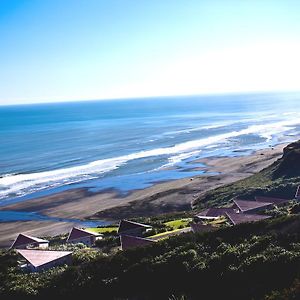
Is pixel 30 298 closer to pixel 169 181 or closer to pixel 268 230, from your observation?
pixel 268 230

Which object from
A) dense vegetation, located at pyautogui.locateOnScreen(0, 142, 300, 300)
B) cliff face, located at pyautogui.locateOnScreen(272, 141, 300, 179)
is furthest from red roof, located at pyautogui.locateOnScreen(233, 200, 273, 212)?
cliff face, located at pyautogui.locateOnScreen(272, 141, 300, 179)

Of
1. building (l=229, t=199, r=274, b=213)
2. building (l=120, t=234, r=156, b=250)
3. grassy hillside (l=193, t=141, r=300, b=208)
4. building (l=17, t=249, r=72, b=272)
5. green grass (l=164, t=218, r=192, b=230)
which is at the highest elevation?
building (l=120, t=234, r=156, b=250)

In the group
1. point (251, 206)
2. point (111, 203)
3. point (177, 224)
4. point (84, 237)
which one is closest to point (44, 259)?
point (84, 237)

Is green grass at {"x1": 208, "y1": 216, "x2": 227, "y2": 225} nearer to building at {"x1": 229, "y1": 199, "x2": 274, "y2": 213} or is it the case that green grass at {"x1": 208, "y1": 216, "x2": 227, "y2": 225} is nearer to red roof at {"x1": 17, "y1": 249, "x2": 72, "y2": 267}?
building at {"x1": 229, "y1": 199, "x2": 274, "y2": 213}

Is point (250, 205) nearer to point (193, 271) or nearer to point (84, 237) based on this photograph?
point (84, 237)

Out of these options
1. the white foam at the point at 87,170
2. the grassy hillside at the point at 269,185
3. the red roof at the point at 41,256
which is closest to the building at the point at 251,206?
the grassy hillside at the point at 269,185

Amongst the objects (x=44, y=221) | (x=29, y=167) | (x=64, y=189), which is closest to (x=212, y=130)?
(x=29, y=167)

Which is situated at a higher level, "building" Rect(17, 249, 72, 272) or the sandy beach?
"building" Rect(17, 249, 72, 272)
